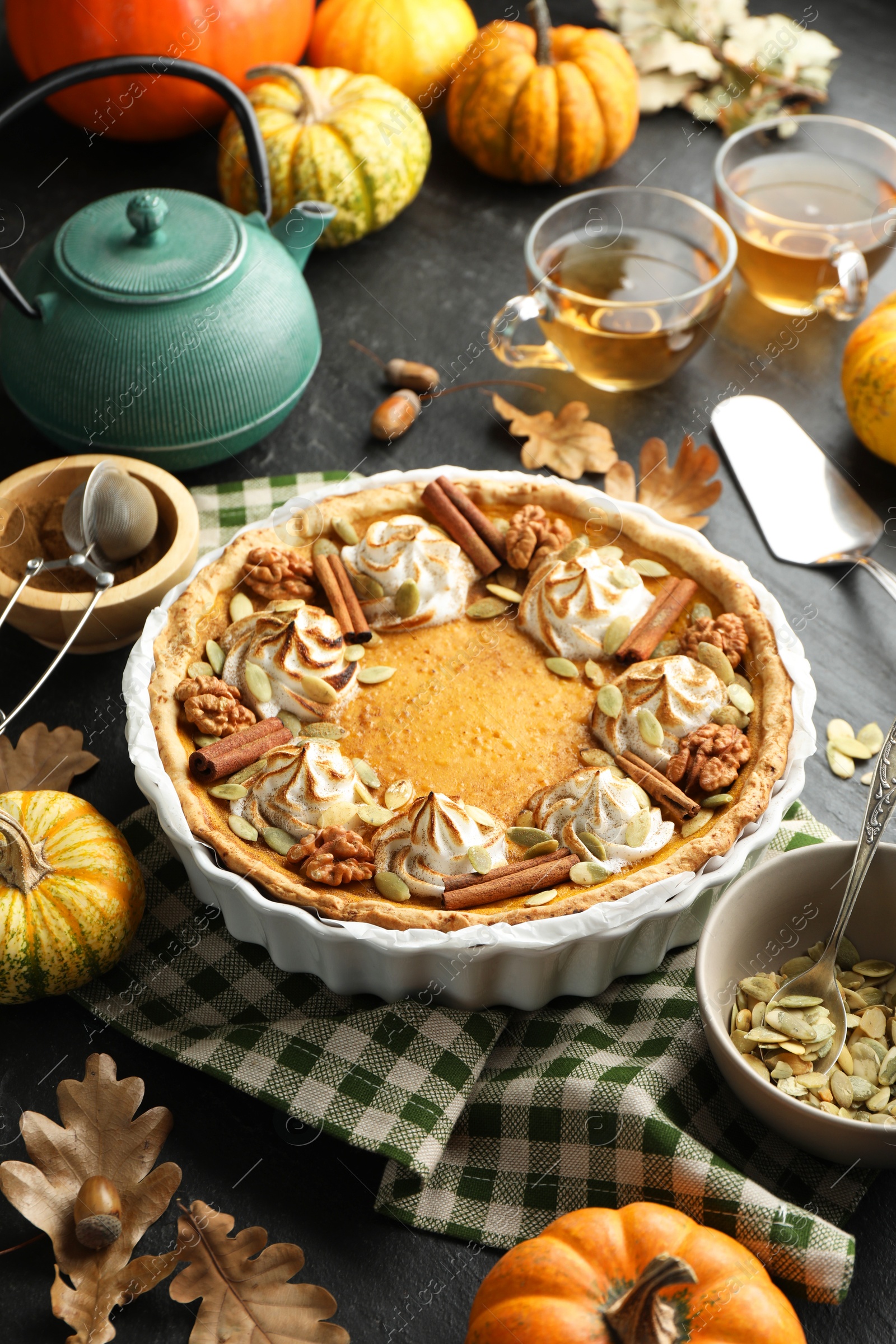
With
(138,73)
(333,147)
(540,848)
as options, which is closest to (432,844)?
(540,848)

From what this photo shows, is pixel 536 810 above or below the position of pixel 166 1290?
above

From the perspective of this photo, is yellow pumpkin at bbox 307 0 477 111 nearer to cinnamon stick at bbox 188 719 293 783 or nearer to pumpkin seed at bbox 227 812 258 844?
cinnamon stick at bbox 188 719 293 783

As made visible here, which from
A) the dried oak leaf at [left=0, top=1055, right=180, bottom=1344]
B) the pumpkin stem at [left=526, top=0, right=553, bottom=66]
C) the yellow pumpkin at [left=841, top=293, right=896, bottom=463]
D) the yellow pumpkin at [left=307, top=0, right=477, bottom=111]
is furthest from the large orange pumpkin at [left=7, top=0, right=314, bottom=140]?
the dried oak leaf at [left=0, top=1055, right=180, bottom=1344]

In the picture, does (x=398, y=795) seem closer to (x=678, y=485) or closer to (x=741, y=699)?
(x=741, y=699)

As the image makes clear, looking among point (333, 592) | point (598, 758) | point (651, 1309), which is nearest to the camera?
point (651, 1309)

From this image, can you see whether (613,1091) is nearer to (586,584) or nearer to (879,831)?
(879,831)

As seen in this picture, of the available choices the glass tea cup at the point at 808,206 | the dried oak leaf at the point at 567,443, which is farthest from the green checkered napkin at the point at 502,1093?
the glass tea cup at the point at 808,206

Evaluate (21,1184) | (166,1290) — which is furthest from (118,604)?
(166,1290)
